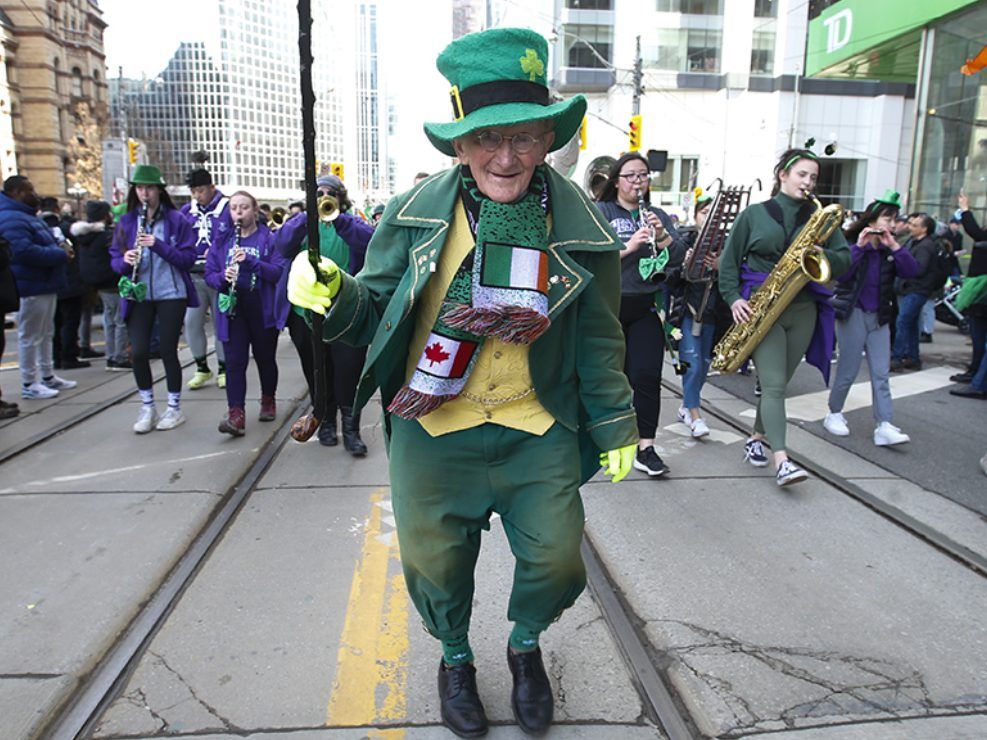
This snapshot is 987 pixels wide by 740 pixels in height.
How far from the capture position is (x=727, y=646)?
2.93 m

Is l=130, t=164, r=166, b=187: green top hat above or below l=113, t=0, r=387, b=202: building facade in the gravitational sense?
below

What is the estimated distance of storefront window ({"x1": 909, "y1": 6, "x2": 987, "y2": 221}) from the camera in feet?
48.1

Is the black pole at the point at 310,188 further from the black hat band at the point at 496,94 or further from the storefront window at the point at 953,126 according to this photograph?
the storefront window at the point at 953,126

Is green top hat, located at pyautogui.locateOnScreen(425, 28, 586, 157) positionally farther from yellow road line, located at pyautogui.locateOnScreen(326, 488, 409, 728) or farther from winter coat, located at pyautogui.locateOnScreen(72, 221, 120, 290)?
winter coat, located at pyautogui.locateOnScreen(72, 221, 120, 290)

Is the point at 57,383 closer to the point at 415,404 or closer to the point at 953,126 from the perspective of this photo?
the point at 415,404

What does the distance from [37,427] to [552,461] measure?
18.7 ft

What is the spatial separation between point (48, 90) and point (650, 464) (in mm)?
74545

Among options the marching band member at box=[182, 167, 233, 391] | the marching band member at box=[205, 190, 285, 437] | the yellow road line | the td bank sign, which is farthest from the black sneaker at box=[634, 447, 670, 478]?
the td bank sign

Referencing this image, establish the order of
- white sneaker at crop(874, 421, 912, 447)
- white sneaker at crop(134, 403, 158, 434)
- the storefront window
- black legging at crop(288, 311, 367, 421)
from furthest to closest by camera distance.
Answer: the storefront window, white sneaker at crop(134, 403, 158, 434), white sneaker at crop(874, 421, 912, 447), black legging at crop(288, 311, 367, 421)

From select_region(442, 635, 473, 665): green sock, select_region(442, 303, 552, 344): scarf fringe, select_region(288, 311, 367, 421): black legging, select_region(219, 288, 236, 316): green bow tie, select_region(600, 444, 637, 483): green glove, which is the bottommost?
select_region(442, 635, 473, 665): green sock

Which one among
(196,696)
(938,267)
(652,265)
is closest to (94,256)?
(652,265)

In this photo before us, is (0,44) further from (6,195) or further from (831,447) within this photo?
(831,447)

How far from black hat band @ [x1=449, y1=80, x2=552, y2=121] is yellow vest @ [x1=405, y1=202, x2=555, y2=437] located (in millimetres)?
308

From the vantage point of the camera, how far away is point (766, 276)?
4.98 m
